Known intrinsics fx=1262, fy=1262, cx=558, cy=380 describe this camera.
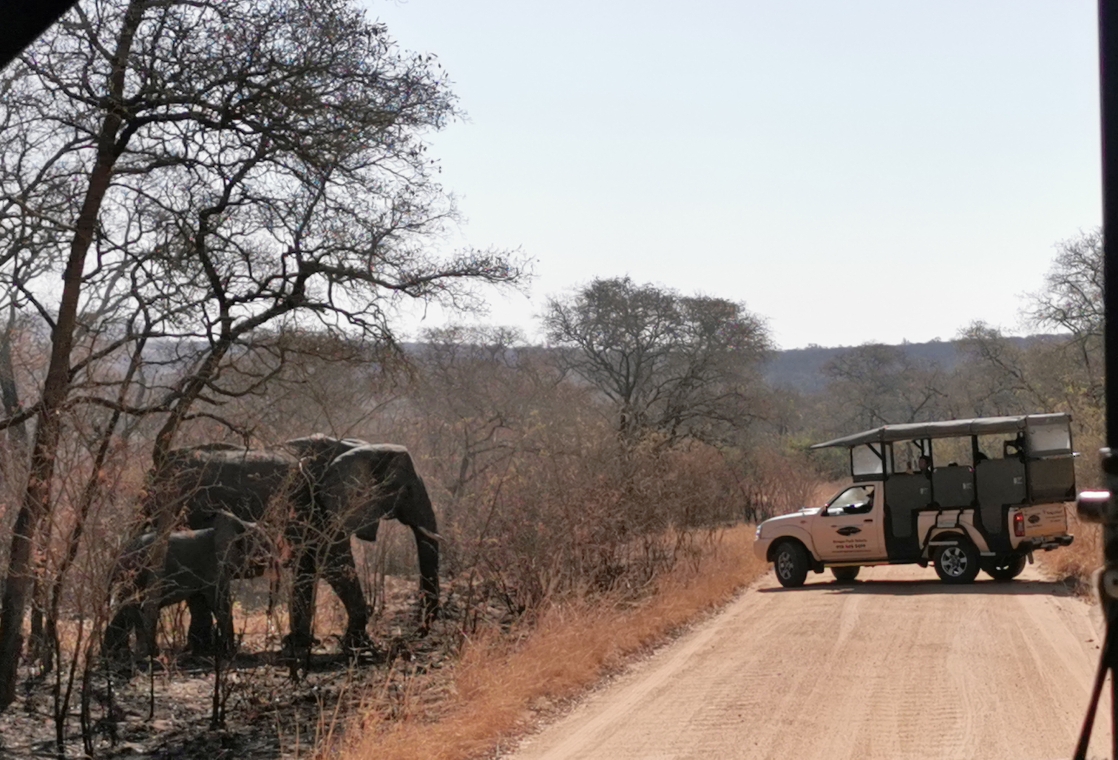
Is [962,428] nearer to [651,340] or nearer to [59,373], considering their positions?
[59,373]

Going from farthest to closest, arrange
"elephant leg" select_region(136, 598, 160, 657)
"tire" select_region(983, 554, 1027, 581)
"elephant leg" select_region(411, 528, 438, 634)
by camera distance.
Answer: "tire" select_region(983, 554, 1027, 581) < "elephant leg" select_region(411, 528, 438, 634) < "elephant leg" select_region(136, 598, 160, 657)

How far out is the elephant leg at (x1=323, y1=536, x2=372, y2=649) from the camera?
15.9m

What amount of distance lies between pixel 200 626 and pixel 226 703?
4.26 metres

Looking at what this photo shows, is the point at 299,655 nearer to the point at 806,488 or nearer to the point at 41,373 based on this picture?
the point at 41,373

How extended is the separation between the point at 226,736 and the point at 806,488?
27.0 meters

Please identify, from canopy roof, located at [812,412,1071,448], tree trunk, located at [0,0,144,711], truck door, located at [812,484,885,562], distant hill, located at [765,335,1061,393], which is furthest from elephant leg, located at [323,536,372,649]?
distant hill, located at [765,335,1061,393]

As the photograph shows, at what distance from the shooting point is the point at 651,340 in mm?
48781

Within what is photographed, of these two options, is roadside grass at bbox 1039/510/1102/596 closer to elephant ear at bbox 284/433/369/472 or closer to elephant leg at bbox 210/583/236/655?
elephant ear at bbox 284/433/369/472

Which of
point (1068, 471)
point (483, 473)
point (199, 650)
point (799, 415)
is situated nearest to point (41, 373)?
point (483, 473)

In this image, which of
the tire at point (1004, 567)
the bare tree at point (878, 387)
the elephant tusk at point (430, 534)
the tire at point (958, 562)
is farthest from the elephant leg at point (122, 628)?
the bare tree at point (878, 387)

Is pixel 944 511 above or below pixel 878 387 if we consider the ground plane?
below

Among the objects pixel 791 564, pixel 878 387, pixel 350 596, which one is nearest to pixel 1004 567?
pixel 791 564

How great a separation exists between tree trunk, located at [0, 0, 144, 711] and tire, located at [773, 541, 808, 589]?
11.7 metres

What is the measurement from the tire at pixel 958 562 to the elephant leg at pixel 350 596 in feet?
28.1
